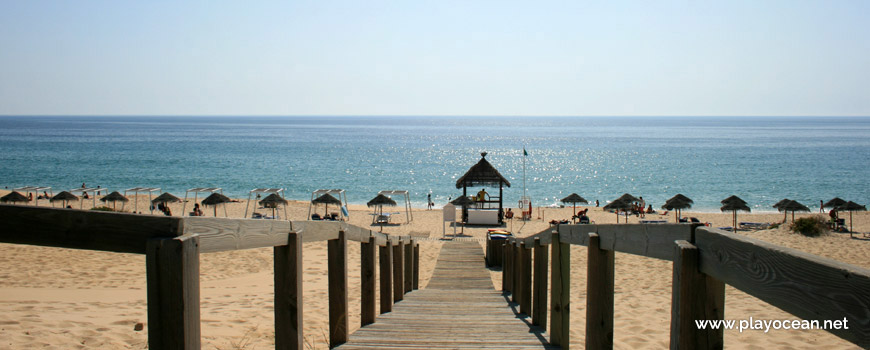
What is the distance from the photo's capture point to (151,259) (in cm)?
207

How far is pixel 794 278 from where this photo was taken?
1.69 meters

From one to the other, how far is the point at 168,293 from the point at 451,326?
3.63 meters

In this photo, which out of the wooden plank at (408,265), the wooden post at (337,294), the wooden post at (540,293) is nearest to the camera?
the wooden post at (337,294)

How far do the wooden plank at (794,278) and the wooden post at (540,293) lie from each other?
323 cm

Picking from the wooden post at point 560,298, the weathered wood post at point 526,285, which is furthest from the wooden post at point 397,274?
the wooden post at point 560,298

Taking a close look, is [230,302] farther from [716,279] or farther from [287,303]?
[716,279]

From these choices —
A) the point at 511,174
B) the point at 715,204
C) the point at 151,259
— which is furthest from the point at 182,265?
the point at 511,174

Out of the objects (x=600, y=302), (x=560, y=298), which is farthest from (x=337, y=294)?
(x=600, y=302)

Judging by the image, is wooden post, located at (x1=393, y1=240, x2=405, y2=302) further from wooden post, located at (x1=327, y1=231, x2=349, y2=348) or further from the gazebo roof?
the gazebo roof

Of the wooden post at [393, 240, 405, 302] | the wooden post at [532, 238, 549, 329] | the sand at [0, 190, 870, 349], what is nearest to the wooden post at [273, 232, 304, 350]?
the sand at [0, 190, 870, 349]

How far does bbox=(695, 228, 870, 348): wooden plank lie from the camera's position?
1.42m

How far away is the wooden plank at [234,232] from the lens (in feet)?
7.49

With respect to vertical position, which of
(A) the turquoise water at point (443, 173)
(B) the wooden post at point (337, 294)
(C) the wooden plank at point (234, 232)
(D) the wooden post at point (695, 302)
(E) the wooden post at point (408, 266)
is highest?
(C) the wooden plank at point (234, 232)

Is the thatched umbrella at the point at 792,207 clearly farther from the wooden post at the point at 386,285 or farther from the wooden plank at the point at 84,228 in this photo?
the wooden plank at the point at 84,228
